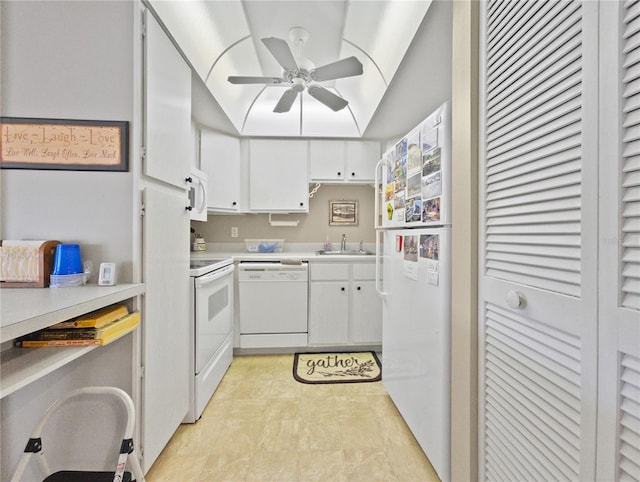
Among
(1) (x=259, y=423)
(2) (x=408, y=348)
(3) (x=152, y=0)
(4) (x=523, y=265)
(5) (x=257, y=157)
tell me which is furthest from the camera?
A: (5) (x=257, y=157)

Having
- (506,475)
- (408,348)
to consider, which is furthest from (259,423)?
(506,475)

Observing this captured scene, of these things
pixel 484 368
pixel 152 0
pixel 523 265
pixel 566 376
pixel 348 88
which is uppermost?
pixel 348 88

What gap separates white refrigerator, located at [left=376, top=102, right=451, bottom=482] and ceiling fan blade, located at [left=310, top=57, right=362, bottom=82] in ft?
2.13

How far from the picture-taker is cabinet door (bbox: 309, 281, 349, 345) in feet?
8.75

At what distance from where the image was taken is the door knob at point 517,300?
0.77 metres

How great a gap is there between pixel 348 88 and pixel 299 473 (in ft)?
9.63

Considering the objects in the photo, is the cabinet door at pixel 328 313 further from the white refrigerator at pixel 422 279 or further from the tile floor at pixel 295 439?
the white refrigerator at pixel 422 279

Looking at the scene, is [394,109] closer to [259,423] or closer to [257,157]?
[257,157]

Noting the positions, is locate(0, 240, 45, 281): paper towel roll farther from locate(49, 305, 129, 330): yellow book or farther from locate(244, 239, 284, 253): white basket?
locate(244, 239, 284, 253): white basket

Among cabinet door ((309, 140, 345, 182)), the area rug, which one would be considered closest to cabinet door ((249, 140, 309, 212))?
cabinet door ((309, 140, 345, 182))

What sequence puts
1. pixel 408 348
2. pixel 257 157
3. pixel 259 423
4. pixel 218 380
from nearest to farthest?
pixel 408 348 < pixel 259 423 < pixel 218 380 < pixel 257 157

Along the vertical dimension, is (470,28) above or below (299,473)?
above

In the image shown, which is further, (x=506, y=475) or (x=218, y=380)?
(x=218, y=380)

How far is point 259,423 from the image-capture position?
1.71m
